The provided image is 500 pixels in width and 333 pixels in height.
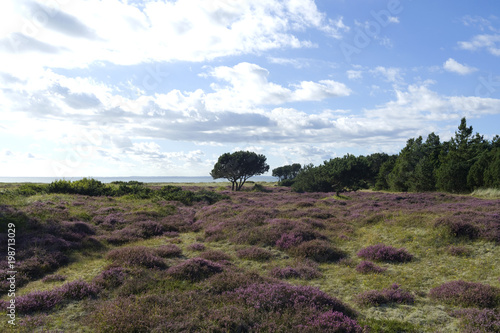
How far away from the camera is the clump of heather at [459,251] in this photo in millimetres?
13070

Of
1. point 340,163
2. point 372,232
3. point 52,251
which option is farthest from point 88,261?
point 340,163

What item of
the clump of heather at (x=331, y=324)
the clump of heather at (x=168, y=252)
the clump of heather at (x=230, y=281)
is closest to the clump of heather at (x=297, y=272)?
the clump of heather at (x=230, y=281)

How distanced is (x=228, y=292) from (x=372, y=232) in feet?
41.2

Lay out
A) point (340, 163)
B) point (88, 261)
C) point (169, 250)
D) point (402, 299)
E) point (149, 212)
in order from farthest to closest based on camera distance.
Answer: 1. point (340, 163)
2. point (149, 212)
3. point (169, 250)
4. point (88, 261)
5. point (402, 299)

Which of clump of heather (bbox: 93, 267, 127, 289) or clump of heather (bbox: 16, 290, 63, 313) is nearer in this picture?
clump of heather (bbox: 16, 290, 63, 313)

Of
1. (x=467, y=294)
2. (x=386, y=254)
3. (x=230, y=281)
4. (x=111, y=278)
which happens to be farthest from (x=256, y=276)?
(x=386, y=254)

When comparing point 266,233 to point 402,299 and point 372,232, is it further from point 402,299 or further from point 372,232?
point 402,299

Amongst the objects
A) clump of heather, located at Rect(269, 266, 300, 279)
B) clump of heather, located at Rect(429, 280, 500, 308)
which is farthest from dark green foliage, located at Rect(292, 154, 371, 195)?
clump of heather, located at Rect(429, 280, 500, 308)

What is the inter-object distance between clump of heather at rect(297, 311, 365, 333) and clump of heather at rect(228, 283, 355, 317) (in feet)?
1.36

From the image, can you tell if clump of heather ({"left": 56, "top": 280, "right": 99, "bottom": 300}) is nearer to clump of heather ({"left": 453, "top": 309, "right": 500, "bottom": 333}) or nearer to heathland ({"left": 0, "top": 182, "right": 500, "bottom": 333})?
heathland ({"left": 0, "top": 182, "right": 500, "bottom": 333})

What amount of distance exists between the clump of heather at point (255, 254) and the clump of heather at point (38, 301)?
310 inches

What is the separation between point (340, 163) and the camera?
6331cm

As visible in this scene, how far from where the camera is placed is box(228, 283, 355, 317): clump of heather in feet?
26.4

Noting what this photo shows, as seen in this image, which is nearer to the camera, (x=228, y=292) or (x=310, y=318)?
(x=310, y=318)
